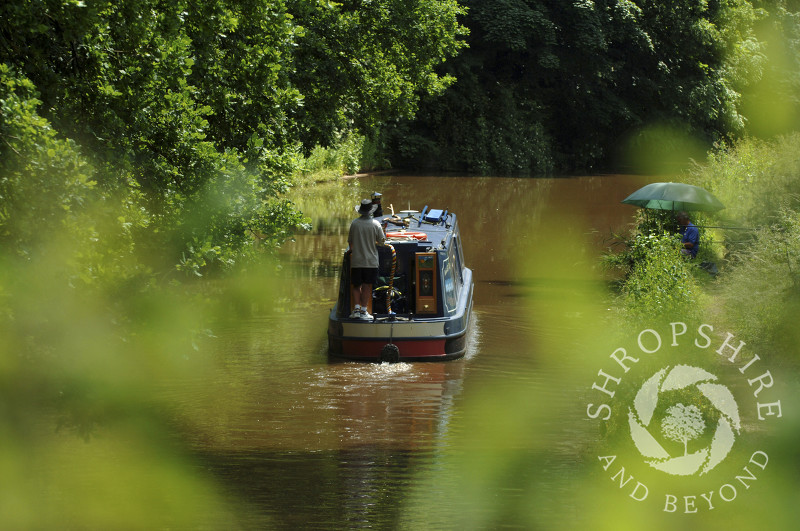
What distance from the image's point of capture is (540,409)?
11.6 metres

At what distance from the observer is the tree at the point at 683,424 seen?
30.0ft

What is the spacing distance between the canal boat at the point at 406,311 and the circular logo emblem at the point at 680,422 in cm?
373

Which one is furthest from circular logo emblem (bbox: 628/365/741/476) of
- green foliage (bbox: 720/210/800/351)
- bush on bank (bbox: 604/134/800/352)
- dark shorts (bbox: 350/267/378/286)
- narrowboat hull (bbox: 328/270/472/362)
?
dark shorts (bbox: 350/267/378/286)

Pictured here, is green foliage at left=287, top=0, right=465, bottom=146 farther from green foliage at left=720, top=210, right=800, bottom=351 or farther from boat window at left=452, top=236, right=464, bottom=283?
green foliage at left=720, top=210, right=800, bottom=351

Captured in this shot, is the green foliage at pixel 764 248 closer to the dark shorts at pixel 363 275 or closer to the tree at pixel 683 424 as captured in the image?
the tree at pixel 683 424

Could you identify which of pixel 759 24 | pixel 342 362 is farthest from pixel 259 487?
pixel 759 24

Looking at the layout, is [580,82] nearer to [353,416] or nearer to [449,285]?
[449,285]

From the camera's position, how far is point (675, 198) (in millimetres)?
18141

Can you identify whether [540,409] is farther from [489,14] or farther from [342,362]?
[489,14]

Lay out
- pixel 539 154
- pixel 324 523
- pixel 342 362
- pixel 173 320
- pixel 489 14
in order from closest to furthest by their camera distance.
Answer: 1. pixel 324 523
2. pixel 173 320
3. pixel 342 362
4. pixel 489 14
5. pixel 539 154

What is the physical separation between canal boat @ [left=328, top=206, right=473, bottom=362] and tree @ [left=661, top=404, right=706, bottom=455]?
14.9ft

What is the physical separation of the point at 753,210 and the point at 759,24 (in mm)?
41744

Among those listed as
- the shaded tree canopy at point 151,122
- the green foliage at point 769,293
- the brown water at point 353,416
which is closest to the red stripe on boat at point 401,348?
the brown water at point 353,416

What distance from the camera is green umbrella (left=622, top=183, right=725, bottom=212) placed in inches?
714
